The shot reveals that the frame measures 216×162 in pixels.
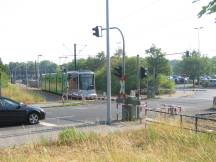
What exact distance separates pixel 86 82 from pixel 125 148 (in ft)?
134

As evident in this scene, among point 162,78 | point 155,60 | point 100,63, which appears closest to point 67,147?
point 162,78

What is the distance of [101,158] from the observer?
24.0 feet

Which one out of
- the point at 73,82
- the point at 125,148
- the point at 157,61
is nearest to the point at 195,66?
the point at 157,61

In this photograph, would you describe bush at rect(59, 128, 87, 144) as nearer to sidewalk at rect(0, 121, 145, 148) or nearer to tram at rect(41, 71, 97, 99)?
sidewalk at rect(0, 121, 145, 148)

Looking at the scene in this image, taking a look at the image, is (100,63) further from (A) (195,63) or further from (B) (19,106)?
(B) (19,106)

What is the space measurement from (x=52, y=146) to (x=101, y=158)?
713 centimetres

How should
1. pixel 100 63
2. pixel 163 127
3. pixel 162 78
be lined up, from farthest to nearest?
pixel 100 63, pixel 162 78, pixel 163 127

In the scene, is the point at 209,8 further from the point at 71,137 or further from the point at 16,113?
the point at 16,113

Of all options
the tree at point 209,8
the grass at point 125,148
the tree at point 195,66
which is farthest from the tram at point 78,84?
the tree at point 209,8

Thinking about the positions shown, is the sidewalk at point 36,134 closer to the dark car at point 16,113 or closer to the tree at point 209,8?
the dark car at point 16,113

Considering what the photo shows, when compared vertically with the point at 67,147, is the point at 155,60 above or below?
above

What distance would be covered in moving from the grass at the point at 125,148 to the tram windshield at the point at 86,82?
3331cm

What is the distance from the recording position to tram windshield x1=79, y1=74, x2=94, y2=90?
4934 centimetres

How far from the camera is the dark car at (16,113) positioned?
21938 millimetres
